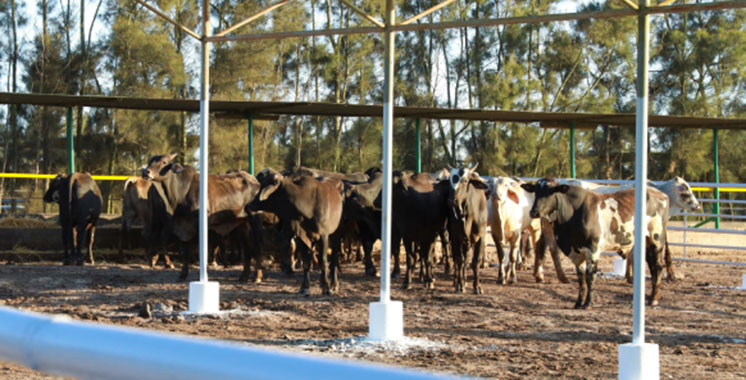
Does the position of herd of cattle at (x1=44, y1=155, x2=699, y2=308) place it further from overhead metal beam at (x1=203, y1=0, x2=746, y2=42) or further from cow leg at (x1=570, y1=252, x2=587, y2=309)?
overhead metal beam at (x1=203, y1=0, x2=746, y2=42)

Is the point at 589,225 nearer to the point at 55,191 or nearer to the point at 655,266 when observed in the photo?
the point at 655,266

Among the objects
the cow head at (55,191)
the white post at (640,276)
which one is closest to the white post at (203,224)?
the white post at (640,276)

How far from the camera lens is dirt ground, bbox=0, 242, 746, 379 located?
7.72m

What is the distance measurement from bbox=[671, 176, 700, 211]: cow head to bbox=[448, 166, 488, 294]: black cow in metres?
4.47

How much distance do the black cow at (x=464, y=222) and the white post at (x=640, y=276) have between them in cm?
642

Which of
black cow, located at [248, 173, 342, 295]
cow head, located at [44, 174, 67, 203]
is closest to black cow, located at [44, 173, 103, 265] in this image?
cow head, located at [44, 174, 67, 203]

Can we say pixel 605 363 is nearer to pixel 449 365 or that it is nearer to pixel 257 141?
pixel 449 365

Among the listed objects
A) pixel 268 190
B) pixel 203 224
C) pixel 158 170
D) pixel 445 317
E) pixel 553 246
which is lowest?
pixel 445 317

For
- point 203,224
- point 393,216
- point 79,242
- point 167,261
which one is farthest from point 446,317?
point 79,242

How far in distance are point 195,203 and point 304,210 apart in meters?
2.71

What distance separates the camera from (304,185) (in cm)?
1250

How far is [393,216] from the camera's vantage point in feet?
44.5

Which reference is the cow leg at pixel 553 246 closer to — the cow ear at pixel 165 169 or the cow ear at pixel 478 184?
the cow ear at pixel 478 184

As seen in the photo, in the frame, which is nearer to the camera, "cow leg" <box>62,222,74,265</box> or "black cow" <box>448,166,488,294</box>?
"black cow" <box>448,166,488,294</box>
